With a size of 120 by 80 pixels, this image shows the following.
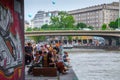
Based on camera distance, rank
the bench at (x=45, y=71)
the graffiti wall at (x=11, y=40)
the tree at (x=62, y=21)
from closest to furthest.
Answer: the graffiti wall at (x=11, y=40)
the bench at (x=45, y=71)
the tree at (x=62, y=21)

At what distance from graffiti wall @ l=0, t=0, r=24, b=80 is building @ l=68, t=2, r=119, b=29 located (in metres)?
153

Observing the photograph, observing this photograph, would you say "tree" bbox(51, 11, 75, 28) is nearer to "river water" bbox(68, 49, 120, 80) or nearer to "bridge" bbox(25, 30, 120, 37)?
"bridge" bbox(25, 30, 120, 37)

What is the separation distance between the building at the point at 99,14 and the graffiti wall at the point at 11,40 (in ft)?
502

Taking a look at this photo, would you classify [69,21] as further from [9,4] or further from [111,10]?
[9,4]

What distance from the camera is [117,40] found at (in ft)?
377

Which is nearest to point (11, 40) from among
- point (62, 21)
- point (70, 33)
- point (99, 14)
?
point (70, 33)

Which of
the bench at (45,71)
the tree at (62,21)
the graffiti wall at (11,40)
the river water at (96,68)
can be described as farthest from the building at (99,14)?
the graffiti wall at (11,40)

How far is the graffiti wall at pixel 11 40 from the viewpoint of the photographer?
8.80 metres

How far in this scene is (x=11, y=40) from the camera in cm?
962

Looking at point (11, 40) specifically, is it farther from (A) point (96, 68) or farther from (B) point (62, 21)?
(B) point (62, 21)

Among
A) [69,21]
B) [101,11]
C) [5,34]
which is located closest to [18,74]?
[5,34]

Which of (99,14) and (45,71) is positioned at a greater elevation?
(99,14)

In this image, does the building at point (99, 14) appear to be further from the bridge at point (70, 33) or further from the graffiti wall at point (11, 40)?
the graffiti wall at point (11, 40)

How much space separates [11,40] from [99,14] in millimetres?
156927
